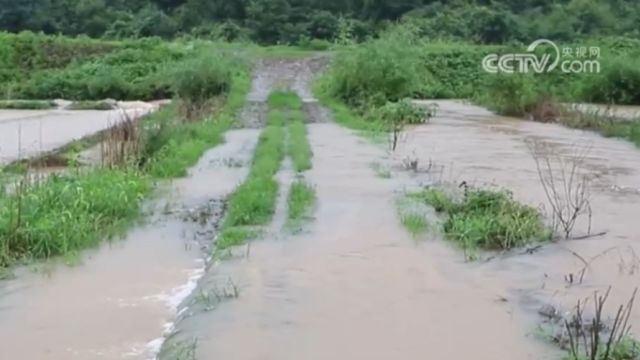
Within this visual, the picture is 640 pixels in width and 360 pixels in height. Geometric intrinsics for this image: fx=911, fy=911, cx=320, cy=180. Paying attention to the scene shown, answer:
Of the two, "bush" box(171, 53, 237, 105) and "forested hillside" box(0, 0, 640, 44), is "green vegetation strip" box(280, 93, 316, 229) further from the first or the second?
"forested hillside" box(0, 0, 640, 44)

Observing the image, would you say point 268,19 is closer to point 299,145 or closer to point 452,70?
point 452,70

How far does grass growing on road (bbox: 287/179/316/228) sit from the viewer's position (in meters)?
9.55

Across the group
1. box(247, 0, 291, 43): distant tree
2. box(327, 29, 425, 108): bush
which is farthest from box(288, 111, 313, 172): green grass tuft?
box(247, 0, 291, 43): distant tree

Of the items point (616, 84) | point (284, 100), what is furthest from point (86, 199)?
point (616, 84)

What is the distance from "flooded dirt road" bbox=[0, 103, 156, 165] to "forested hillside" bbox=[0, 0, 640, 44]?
20.5 meters

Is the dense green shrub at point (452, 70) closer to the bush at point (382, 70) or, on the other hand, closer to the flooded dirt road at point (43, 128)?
the bush at point (382, 70)

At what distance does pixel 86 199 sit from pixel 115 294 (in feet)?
8.84

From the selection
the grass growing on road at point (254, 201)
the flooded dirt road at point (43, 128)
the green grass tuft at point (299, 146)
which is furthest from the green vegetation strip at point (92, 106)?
the grass growing on road at point (254, 201)

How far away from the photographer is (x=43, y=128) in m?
21.5

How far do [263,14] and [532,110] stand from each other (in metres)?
28.1

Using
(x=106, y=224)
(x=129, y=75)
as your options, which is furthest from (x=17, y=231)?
(x=129, y=75)

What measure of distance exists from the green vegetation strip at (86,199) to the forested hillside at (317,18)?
33.3m

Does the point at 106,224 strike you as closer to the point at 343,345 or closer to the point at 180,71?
the point at 343,345

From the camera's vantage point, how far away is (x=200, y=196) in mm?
11172
